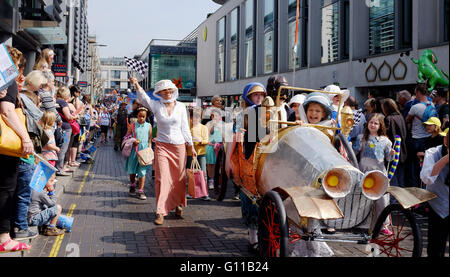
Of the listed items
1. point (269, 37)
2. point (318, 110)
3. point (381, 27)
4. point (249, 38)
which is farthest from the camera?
point (249, 38)

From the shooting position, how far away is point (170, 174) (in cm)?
652

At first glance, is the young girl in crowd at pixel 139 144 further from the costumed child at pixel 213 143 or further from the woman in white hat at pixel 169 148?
the woman in white hat at pixel 169 148

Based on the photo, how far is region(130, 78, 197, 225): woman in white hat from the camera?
A: 639 centimetres

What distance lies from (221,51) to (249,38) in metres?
8.60

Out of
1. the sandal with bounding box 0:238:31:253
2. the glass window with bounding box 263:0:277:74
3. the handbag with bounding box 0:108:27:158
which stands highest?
the glass window with bounding box 263:0:277:74

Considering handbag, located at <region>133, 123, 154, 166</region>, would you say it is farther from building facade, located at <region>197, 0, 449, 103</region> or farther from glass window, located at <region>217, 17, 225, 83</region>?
glass window, located at <region>217, 17, 225, 83</region>

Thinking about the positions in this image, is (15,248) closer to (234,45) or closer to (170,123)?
(170,123)

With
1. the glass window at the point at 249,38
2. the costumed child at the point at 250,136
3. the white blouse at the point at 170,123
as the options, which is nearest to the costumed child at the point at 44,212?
the white blouse at the point at 170,123

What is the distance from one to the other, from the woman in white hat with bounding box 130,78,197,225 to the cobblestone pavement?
398mm

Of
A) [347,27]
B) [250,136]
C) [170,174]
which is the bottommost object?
[170,174]

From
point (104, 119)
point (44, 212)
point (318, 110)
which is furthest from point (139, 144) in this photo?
point (104, 119)

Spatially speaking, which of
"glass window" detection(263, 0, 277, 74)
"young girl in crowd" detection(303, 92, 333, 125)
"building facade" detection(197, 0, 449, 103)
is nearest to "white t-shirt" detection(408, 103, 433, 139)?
"building facade" detection(197, 0, 449, 103)

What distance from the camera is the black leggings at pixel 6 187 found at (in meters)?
4.28
